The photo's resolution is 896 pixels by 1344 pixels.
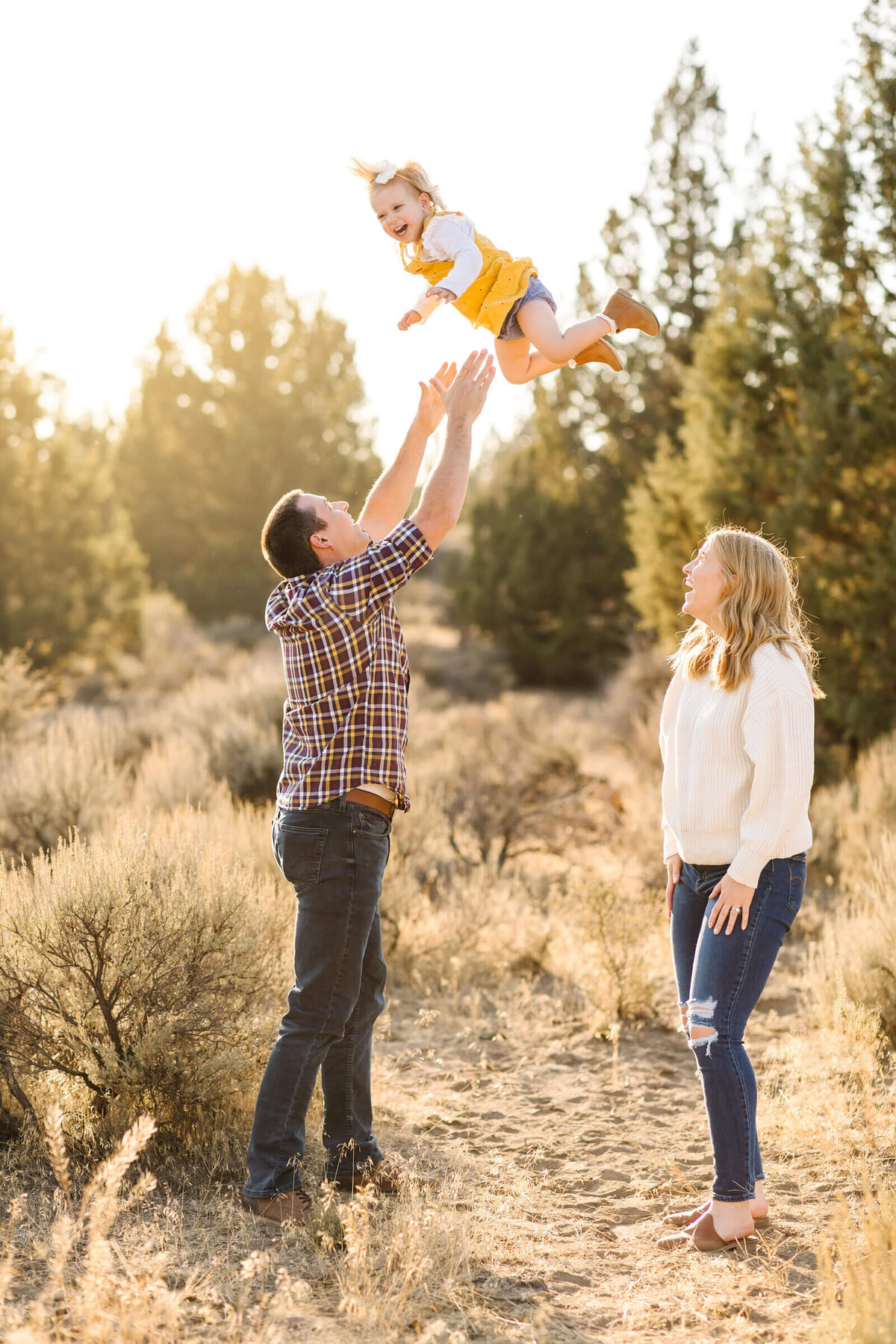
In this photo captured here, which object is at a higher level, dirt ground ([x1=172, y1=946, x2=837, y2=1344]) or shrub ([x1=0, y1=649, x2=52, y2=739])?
shrub ([x1=0, y1=649, x2=52, y2=739])

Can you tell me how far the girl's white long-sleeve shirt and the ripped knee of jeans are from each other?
2.46 meters

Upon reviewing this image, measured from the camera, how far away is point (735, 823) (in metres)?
3.44

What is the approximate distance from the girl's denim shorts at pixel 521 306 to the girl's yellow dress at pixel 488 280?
24 millimetres

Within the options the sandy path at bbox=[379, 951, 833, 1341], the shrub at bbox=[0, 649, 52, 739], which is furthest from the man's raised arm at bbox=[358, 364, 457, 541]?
the shrub at bbox=[0, 649, 52, 739]

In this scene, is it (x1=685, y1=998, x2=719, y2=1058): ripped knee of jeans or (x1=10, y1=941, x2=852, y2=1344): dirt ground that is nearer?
(x1=10, y1=941, x2=852, y2=1344): dirt ground

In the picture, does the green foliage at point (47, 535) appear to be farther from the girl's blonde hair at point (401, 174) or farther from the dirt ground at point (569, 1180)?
the girl's blonde hair at point (401, 174)

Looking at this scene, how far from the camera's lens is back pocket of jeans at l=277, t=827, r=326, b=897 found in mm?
3438

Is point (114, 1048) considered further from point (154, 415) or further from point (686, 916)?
point (154, 415)

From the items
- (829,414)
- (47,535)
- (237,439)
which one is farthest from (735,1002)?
(237,439)

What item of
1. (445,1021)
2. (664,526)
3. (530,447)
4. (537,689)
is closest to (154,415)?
(530,447)

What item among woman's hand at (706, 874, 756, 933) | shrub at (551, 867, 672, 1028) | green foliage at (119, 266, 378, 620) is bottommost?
shrub at (551, 867, 672, 1028)

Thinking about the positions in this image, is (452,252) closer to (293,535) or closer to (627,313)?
(627,313)

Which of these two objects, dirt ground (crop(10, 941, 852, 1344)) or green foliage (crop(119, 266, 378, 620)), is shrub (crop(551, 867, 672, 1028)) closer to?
dirt ground (crop(10, 941, 852, 1344))

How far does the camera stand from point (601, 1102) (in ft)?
16.7
